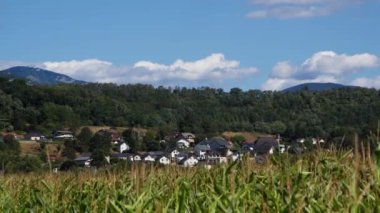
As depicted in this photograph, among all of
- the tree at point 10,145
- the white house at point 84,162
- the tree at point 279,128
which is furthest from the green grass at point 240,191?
the tree at point 10,145

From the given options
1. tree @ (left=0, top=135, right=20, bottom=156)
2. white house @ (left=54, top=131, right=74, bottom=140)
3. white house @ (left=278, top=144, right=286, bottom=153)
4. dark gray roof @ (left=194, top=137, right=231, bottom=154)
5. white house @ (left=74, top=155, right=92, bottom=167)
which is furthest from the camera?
white house @ (left=54, top=131, right=74, bottom=140)

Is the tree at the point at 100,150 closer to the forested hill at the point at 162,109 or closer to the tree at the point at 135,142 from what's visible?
the tree at the point at 135,142

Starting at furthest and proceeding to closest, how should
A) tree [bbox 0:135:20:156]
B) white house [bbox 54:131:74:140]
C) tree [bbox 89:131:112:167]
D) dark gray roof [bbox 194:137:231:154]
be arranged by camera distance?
white house [bbox 54:131:74:140] → tree [bbox 0:135:20:156] → tree [bbox 89:131:112:167] → dark gray roof [bbox 194:137:231:154]

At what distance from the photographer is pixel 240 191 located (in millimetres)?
4422

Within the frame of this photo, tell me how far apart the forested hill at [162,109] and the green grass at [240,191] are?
52.9 metres

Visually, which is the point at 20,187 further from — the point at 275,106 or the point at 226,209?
the point at 275,106

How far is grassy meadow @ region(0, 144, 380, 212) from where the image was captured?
12.5ft

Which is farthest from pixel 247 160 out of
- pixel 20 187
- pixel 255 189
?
pixel 20 187

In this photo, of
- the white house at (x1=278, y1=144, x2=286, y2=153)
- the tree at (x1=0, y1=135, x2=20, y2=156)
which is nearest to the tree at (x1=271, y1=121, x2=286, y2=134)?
the white house at (x1=278, y1=144, x2=286, y2=153)

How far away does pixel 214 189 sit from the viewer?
4699 mm

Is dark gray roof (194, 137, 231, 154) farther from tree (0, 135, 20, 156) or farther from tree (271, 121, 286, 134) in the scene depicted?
tree (0, 135, 20, 156)

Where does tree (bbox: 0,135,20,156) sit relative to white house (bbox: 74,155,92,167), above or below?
below

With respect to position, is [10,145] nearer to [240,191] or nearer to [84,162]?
[84,162]

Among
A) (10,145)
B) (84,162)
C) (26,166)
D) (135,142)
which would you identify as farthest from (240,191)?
(10,145)
